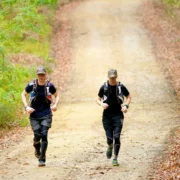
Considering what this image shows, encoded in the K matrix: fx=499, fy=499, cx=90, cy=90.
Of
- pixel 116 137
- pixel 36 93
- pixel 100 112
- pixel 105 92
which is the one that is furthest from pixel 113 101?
pixel 100 112

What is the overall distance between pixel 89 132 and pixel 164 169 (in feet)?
17.9

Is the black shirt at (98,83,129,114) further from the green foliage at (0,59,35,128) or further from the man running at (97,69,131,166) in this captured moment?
the green foliage at (0,59,35,128)

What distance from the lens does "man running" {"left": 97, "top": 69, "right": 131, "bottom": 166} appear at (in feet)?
34.9

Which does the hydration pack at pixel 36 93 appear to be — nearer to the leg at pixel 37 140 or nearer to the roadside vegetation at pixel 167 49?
the leg at pixel 37 140

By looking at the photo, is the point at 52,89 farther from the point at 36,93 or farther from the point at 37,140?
the point at 37,140

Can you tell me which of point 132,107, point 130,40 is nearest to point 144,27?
point 130,40

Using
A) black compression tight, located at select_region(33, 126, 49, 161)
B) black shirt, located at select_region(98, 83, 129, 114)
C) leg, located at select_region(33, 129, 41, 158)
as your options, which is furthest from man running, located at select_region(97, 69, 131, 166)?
leg, located at select_region(33, 129, 41, 158)

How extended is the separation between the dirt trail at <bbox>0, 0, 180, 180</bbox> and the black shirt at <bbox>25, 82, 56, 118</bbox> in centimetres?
Result: 116

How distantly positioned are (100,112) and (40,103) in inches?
327

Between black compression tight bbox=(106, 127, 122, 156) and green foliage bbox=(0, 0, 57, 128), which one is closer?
black compression tight bbox=(106, 127, 122, 156)

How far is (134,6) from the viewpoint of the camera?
44.0m

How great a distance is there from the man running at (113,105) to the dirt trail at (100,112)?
68cm

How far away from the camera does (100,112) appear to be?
18.8m

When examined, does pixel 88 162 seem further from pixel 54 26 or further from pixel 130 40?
pixel 54 26
